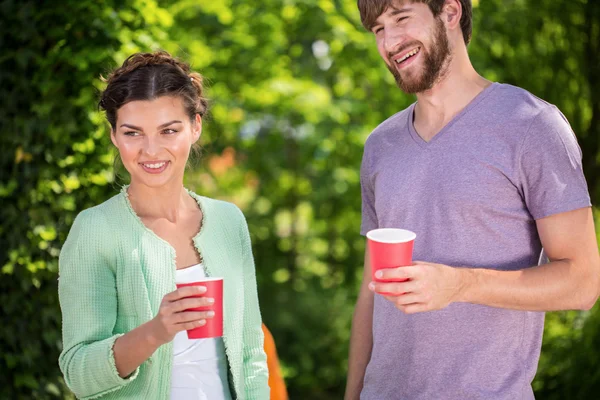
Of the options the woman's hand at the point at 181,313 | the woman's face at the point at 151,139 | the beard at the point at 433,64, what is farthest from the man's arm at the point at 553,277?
the woman's face at the point at 151,139

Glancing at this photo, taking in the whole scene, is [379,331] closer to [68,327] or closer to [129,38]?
[68,327]

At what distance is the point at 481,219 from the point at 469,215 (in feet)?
0.12

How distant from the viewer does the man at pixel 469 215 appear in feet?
7.05

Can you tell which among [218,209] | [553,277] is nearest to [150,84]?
[218,209]

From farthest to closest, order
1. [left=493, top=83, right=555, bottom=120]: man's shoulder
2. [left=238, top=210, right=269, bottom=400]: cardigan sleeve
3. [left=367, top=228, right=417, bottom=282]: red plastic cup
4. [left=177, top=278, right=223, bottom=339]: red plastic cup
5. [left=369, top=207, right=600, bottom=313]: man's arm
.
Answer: [left=238, top=210, right=269, bottom=400]: cardigan sleeve → [left=493, top=83, right=555, bottom=120]: man's shoulder → [left=369, top=207, right=600, bottom=313]: man's arm → [left=177, top=278, right=223, bottom=339]: red plastic cup → [left=367, top=228, right=417, bottom=282]: red plastic cup

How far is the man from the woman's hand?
552 millimetres

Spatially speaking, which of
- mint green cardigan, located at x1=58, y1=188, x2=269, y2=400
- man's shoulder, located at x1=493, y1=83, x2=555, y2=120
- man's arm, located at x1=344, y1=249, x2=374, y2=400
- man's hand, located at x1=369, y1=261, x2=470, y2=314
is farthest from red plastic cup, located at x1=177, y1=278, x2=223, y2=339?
man's shoulder, located at x1=493, y1=83, x2=555, y2=120

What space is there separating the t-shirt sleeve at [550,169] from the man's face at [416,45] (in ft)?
1.16

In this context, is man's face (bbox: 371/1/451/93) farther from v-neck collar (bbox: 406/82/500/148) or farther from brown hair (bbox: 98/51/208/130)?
brown hair (bbox: 98/51/208/130)

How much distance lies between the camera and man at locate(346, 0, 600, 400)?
7.05ft

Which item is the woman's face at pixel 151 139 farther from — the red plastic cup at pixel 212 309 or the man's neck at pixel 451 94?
the man's neck at pixel 451 94

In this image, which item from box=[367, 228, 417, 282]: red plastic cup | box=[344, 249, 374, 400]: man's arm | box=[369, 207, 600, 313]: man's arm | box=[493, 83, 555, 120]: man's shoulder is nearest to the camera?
box=[367, 228, 417, 282]: red plastic cup

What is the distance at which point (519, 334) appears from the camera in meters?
2.28

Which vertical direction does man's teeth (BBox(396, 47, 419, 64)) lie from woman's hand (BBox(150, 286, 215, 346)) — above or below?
above
